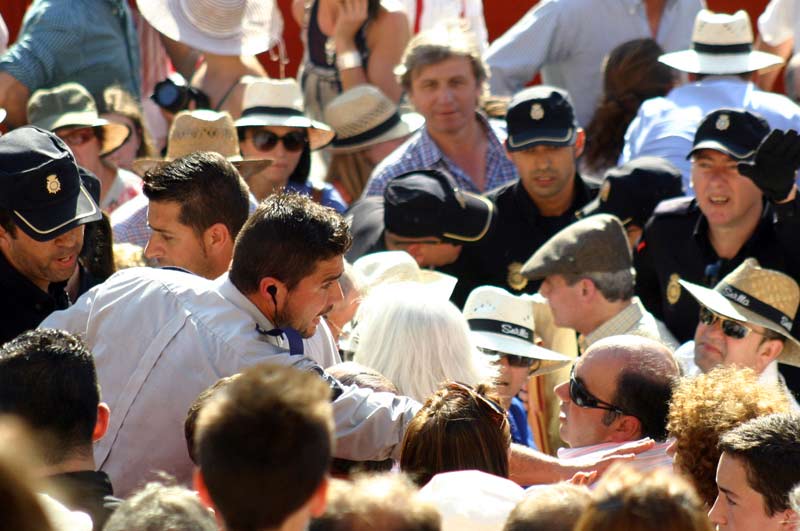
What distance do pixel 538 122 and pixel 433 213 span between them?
752 millimetres

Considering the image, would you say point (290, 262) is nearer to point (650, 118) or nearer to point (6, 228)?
point (6, 228)

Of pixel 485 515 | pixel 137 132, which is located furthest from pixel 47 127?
pixel 485 515

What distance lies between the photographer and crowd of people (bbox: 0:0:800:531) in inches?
95.9

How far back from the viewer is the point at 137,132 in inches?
273

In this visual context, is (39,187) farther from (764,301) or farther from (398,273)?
(764,301)

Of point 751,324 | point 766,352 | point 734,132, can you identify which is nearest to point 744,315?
point 751,324

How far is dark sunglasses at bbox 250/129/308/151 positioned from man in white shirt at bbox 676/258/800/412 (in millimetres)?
2164

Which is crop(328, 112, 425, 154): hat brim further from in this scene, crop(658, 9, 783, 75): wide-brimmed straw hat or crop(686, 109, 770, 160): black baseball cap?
crop(686, 109, 770, 160): black baseball cap

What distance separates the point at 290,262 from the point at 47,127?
3300mm

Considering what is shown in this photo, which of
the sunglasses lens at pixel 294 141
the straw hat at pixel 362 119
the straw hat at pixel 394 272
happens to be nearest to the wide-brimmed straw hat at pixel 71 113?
the sunglasses lens at pixel 294 141

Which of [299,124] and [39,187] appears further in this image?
[299,124]

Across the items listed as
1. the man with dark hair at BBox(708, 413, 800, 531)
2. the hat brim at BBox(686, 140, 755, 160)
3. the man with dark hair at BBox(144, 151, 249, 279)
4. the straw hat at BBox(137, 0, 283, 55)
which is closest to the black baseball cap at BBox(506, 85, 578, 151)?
the hat brim at BBox(686, 140, 755, 160)

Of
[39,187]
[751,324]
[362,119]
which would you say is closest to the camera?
[39,187]

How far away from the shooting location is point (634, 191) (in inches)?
233
